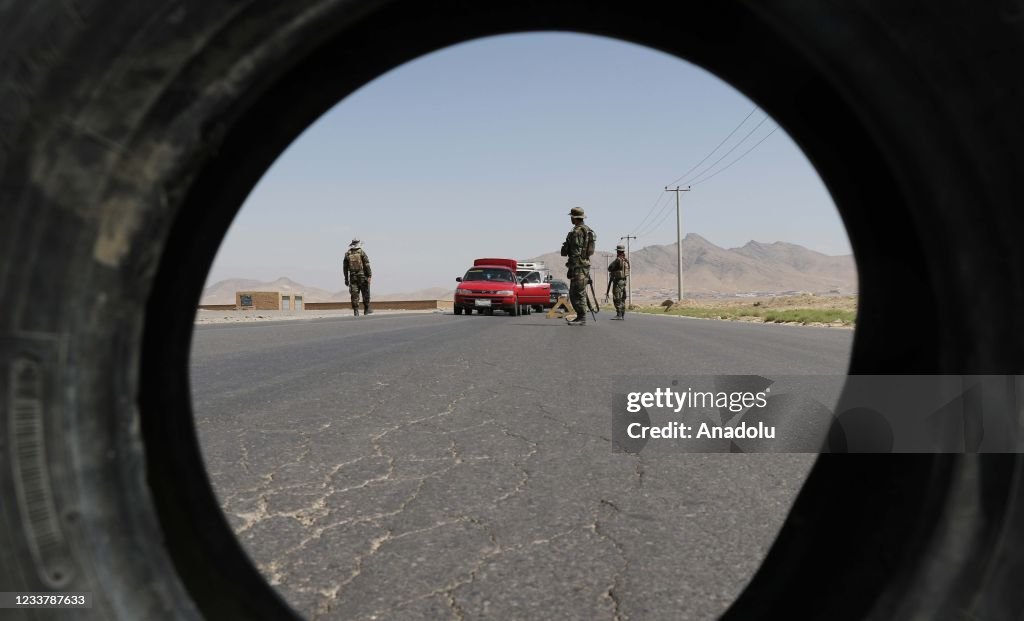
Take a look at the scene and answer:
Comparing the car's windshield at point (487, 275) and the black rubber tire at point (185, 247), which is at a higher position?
the car's windshield at point (487, 275)

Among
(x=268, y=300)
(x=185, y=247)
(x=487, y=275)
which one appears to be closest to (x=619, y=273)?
(x=487, y=275)

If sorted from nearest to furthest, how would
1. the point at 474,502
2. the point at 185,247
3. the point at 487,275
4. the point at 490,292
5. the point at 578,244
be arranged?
the point at 185,247
the point at 474,502
the point at 578,244
the point at 490,292
the point at 487,275

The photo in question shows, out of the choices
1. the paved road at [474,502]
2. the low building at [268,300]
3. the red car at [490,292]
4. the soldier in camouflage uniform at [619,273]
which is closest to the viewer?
the paved road at [474,502]

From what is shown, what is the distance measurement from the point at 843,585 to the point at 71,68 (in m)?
1.19

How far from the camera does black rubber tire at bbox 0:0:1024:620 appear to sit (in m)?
0.77

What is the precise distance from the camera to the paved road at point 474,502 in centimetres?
189

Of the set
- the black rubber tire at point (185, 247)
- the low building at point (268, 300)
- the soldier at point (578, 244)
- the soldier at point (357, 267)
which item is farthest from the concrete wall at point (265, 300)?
the black rubber tire at point (185, 247)

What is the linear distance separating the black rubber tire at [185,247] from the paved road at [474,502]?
93cm

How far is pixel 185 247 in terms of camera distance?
0.95 meters

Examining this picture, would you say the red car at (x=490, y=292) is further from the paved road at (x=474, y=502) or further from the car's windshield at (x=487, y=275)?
the paved road at (x=474, y=502)

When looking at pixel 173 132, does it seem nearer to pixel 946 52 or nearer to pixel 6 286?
pixel 6 286

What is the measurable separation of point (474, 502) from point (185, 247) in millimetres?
1976

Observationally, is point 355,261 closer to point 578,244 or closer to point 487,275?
point 487,275

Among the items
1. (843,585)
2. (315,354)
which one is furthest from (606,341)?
(843,585)
